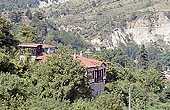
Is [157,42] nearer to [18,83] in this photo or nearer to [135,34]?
[135,34]

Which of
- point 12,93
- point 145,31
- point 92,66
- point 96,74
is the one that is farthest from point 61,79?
point 145,31

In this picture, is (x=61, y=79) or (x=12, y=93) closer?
(x=12, y=93)

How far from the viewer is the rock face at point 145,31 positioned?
19525cm

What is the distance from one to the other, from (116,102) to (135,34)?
559 feet

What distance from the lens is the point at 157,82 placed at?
51688 millimetres

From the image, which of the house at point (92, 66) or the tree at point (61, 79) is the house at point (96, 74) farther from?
the tree at point (61, 79)

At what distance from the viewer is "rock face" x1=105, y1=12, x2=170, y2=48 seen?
19525 centimetres

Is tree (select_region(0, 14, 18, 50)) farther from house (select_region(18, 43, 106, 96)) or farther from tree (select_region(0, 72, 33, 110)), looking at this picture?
tree (select_region(0, 72, 33, 110))

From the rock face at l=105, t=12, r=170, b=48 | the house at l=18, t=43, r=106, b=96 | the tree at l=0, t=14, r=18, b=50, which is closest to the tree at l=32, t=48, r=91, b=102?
the tree at l=0, t=14, r=18, b=50

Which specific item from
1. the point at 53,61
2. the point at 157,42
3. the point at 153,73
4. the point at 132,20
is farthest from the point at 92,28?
the point at 53,61

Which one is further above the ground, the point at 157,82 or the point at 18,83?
the point at 18,83

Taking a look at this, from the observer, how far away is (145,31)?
7776 inches

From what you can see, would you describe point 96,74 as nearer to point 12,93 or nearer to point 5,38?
point 5,38

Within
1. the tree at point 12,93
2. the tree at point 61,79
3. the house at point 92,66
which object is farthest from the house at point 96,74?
the tree at point 12,93
